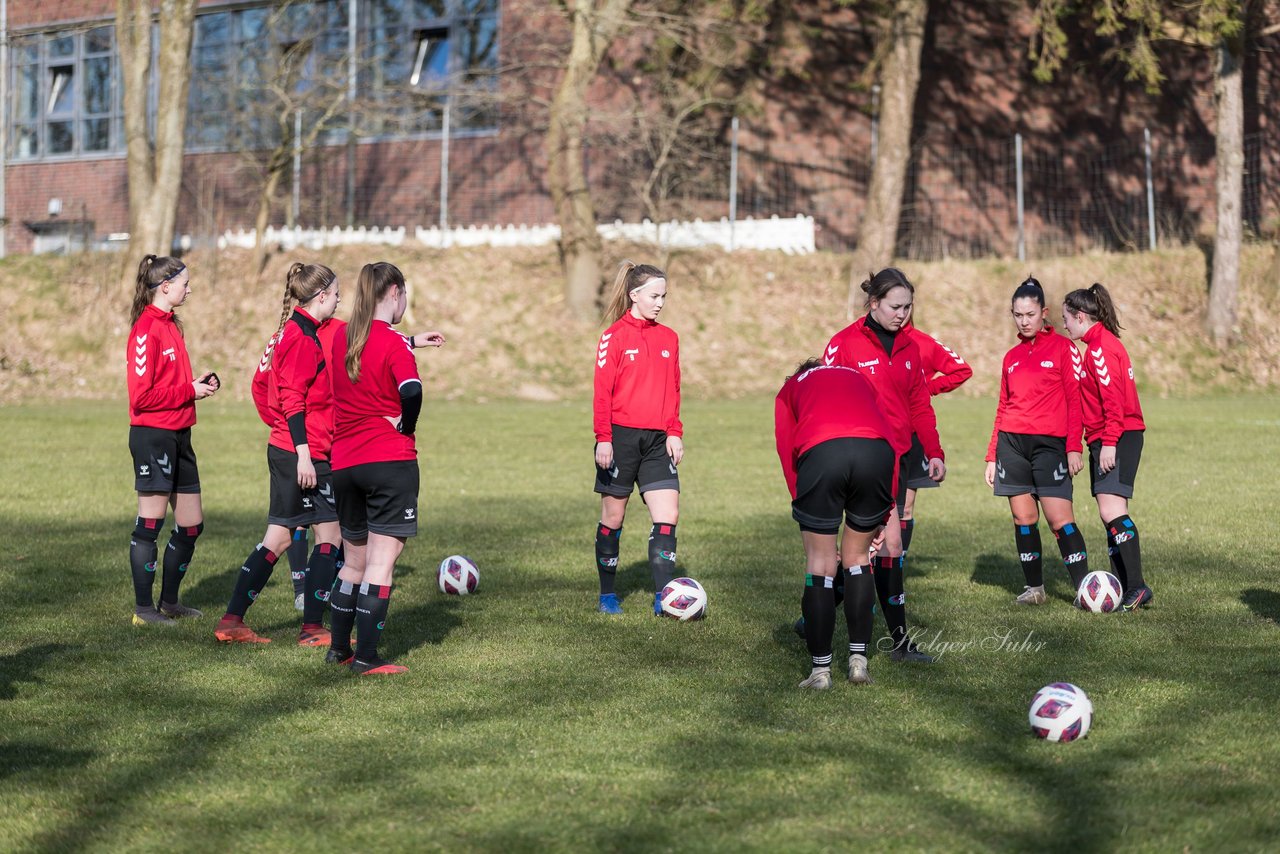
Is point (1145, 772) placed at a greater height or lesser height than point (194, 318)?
lesser

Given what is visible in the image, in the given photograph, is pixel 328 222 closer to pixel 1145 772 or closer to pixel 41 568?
pixel 41 568

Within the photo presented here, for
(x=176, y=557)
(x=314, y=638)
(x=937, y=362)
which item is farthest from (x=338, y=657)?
(x=937, y=362)

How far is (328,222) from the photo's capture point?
3459 cm

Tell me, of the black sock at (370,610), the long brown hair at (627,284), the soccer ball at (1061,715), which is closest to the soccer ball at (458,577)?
the long brown hair at (627,284)

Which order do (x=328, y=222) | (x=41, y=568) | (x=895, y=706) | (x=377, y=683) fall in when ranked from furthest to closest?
(x=328, y=222) < (x=41, y=568) < (x=377, y=683) < (x=895, y=706)

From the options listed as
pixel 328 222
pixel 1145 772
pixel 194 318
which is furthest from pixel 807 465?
pixel 328 222

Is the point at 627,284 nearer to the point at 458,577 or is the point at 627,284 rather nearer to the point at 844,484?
the point at 458,577

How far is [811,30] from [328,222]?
12.0 m

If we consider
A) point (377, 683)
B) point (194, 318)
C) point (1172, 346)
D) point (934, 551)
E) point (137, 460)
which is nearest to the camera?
point (377, 683)

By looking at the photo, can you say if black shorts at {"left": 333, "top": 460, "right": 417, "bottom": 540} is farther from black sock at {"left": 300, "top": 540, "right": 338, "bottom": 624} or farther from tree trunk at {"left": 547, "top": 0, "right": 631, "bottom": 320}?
tree trunk at {"left": 547, "top": 0, "right": 631, "bottom": 320}

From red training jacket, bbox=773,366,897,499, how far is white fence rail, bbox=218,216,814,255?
80.1ft

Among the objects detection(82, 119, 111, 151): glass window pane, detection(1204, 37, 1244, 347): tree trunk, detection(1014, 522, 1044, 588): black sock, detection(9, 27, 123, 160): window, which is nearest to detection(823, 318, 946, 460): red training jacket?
detection(1014, 522, 1044, 588): black sock

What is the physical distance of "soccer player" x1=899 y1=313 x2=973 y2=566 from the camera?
8.23m

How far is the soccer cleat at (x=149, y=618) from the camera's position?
347 inches
